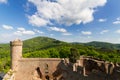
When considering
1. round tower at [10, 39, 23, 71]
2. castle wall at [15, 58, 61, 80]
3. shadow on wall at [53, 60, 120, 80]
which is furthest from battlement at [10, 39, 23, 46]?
shadow on wall at [53, 60, 120, 80]

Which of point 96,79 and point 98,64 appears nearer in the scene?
point 96,79

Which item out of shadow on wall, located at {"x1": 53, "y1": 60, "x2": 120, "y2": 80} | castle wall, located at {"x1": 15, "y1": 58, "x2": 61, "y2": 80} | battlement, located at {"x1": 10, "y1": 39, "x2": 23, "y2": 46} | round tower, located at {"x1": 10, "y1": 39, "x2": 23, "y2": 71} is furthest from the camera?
castle wall, located at {"x1": 15, "y1": 58, "x2": 61, "y2": 80}

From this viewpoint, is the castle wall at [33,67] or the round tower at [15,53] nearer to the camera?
the round tower at [15,53]

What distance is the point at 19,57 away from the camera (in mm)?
40500

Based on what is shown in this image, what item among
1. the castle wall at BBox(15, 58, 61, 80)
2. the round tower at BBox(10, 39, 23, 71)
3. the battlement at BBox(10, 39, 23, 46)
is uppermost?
the battlement at BBox(10, 39, 23, 46)

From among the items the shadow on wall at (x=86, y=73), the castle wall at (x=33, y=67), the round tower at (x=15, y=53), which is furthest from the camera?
the castle wall at (x=33, y=67)

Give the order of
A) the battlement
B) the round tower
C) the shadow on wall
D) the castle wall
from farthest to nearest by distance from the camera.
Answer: the castle wall < the battlement < the round tower < the shadow on wall

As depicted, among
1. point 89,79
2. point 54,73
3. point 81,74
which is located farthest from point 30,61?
point 89,79

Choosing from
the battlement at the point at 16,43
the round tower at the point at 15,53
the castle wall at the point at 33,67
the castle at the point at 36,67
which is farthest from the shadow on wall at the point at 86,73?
the battlement at the point at 16,43

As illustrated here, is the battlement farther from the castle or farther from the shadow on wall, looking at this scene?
the shadow on wall

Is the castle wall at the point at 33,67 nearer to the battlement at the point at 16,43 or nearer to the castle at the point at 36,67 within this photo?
the castle at the point at 36,67

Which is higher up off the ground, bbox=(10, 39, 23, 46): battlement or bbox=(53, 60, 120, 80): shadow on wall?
bbox=(10, 39, 23, 46): battlement

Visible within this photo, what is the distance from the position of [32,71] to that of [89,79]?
19342 mm

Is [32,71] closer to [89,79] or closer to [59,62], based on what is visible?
[59,62]
